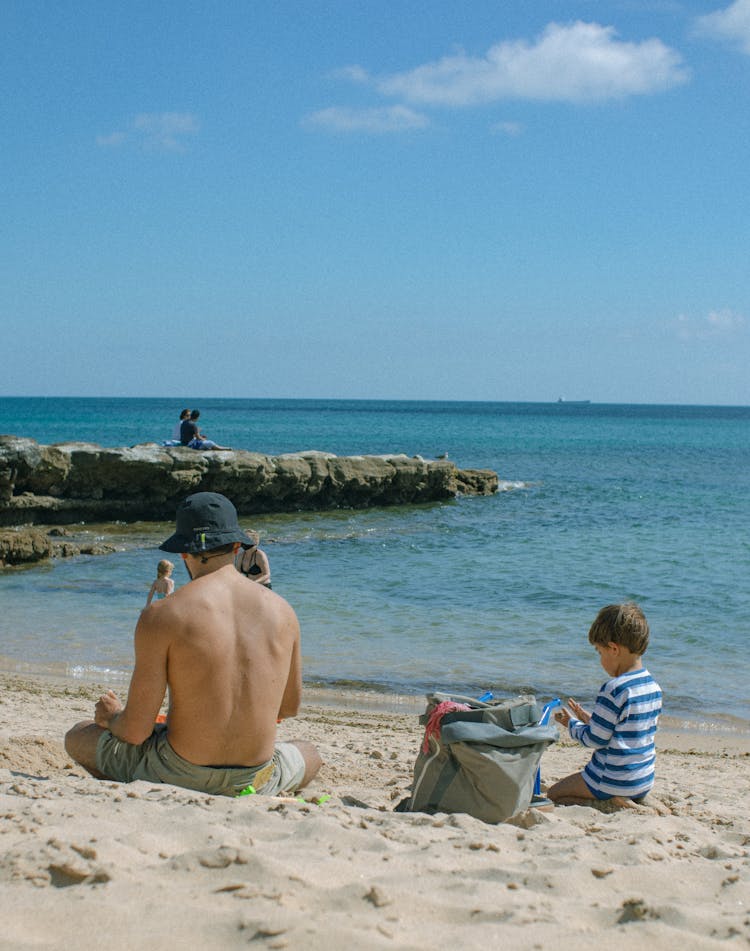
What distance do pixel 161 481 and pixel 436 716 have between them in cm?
1693

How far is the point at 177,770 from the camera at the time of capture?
419cm

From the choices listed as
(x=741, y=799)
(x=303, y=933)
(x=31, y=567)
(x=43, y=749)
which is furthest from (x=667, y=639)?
(x=31, y=567)

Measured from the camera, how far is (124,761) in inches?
171

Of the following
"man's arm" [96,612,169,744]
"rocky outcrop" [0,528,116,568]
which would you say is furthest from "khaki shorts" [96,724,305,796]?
"rocky outcrop" [0,528,116,568]

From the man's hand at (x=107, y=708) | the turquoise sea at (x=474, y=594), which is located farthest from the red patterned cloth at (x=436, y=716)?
the turquoise sea at (x=474, y=594)

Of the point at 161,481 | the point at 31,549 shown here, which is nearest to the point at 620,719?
the point at 31,549

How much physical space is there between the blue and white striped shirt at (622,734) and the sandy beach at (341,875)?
147mm

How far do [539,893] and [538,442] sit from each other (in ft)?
198

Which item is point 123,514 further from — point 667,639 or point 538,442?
point 538,442

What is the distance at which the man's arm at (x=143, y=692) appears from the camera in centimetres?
391

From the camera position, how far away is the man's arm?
3914mm

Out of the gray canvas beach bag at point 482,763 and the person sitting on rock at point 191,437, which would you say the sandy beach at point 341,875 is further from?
the person sitting on rock at point 191,437

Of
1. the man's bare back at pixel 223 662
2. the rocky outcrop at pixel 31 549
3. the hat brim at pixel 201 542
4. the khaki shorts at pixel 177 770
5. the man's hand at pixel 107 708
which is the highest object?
the hat brim at pixel 201 542

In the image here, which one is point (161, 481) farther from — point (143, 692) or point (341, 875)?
point (341, 875)
